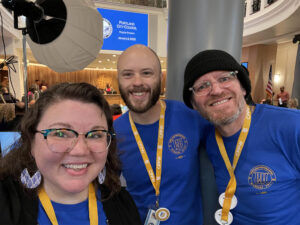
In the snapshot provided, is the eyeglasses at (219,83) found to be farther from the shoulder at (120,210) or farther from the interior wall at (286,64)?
the interior wall at (286,64)

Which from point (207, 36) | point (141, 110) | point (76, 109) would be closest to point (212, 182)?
point (141, 110)

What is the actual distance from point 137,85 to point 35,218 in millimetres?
978

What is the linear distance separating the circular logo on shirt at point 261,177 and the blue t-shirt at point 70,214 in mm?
879

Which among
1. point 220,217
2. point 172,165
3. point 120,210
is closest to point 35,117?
point 120,210

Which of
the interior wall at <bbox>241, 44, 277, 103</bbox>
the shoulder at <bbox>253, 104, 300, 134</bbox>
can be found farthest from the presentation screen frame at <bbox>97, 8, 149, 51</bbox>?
the shoulder at <bbox>253, 104, 300, 134</bbox>

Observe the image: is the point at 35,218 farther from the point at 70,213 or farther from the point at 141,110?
the point at 141,110

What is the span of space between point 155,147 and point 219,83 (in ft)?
2.04

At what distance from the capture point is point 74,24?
6.76 feet

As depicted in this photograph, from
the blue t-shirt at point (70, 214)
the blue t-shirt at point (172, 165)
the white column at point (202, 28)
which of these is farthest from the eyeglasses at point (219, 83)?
the blue t-shirt at point (70, 214)

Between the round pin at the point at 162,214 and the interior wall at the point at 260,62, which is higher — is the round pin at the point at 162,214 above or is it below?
below

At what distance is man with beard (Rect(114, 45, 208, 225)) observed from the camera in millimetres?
1446

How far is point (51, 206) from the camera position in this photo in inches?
37.0

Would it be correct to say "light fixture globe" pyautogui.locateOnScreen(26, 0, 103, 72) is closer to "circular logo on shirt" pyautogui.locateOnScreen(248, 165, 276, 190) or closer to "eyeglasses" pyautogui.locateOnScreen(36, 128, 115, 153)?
"eyeglasses" pyautogui.locateOnScreen(36, 128, 115, 153)

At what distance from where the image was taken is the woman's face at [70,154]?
2.80 feet
